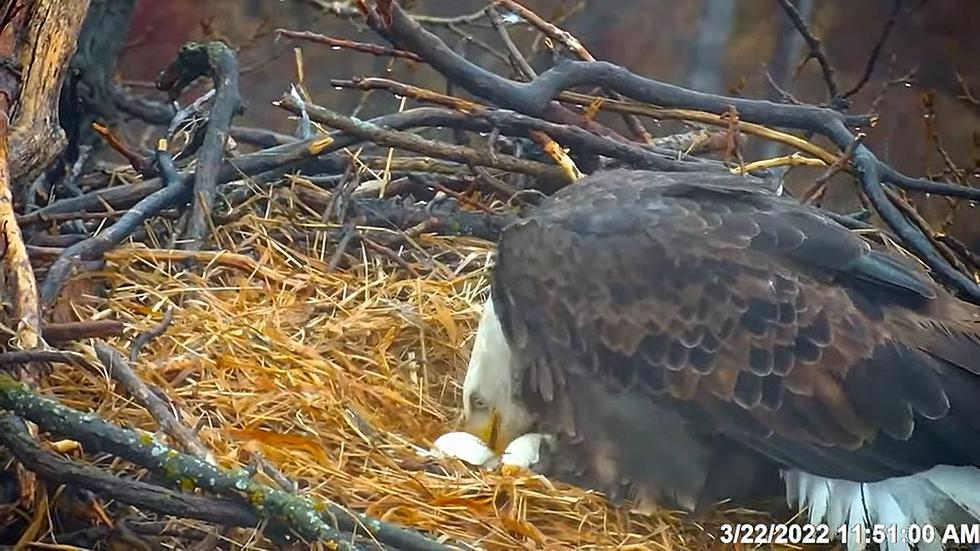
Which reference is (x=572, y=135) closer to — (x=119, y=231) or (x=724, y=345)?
(x=724, y=345)

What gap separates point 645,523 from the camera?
2.49 metres

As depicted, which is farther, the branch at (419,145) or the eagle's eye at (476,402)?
the branch at (419,145)

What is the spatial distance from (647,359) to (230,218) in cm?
111

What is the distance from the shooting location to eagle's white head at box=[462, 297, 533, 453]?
266 centimetres

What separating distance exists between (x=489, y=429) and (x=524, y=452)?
4.8 inches

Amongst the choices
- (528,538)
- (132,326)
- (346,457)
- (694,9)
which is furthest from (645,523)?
(694,9)

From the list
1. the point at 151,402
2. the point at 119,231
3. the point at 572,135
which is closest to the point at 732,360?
the point at 572,135

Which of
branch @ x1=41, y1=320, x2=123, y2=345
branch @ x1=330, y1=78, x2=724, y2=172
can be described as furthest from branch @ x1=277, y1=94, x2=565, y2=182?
branch @ x1=41, y1=320, x2=123, y2=345

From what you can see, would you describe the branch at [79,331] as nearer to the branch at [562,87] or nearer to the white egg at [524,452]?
the white egg at [524,452]

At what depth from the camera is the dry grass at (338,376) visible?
235 centimetres

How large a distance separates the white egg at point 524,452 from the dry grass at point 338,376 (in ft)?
0.31

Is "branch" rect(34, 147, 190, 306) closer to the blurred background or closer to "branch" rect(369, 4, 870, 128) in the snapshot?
"branch" rect(369, 4, 870, 128)

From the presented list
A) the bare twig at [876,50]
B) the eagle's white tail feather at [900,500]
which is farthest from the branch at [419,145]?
the eagle's white tail feather at [900,500]

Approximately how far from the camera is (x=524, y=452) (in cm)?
259
